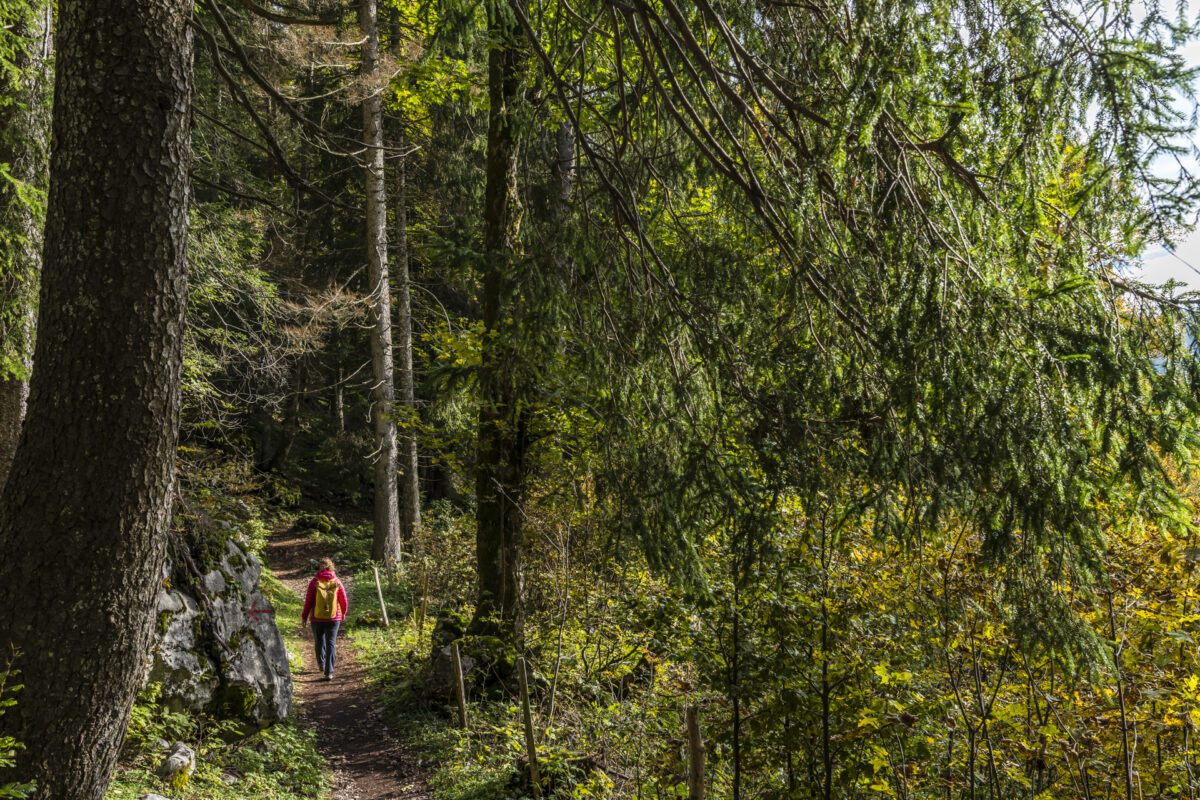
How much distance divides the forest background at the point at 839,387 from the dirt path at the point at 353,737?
0.73 m

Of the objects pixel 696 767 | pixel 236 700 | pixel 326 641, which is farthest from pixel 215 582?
pixel 696 767

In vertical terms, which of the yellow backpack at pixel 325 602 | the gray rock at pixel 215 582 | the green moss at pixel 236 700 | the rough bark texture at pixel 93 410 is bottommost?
the green moss at pixel 236 700

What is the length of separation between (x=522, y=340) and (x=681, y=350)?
1.26 m

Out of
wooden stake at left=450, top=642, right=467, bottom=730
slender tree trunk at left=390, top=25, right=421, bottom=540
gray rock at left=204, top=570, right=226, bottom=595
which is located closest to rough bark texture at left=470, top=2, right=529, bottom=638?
wooden stake at left=450, top=642, right=467, bottom=730

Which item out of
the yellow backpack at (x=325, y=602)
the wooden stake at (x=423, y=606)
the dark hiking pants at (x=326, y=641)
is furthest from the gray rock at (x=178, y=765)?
the wooden stake at (x=423, y=606)

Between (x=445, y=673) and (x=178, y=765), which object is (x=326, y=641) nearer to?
(x=445, y=673)

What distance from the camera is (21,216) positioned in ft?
21.1

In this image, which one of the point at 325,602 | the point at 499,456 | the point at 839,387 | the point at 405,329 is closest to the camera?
the point at 839,387

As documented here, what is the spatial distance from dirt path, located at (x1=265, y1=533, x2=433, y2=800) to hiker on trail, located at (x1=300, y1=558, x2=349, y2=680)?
0.37 metres

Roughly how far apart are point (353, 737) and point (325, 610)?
196 centimetres

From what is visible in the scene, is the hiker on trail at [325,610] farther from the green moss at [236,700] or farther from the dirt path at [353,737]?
the green moss at [236,700]

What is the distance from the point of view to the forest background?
8.96ft

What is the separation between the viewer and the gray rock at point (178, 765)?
5012 millimetres

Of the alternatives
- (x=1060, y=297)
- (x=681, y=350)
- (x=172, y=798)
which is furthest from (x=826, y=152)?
(x=172, y=798)
